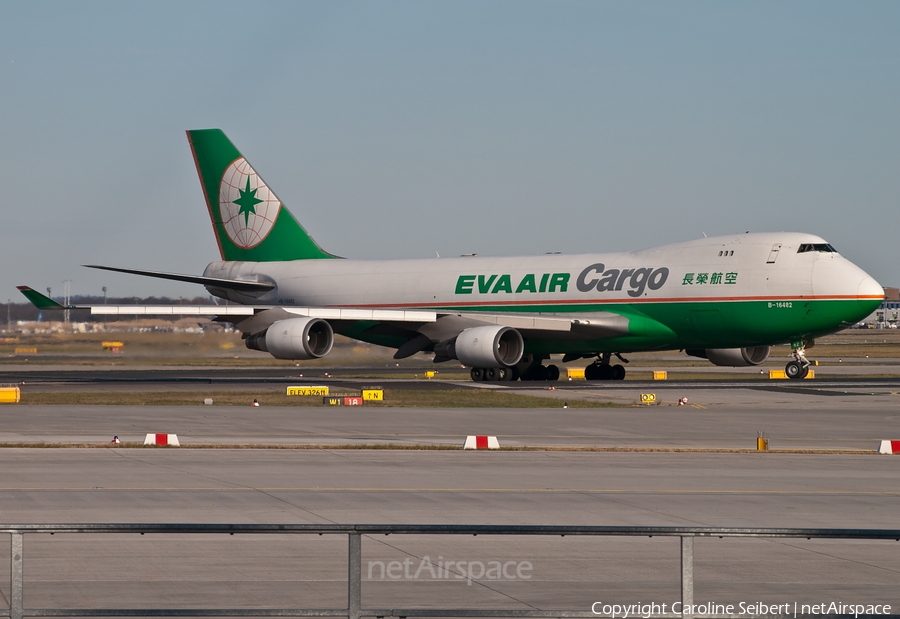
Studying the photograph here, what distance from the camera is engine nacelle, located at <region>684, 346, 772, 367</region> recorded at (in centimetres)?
4938

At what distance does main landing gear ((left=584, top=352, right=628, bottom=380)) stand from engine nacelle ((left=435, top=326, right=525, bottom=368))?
17.0ft

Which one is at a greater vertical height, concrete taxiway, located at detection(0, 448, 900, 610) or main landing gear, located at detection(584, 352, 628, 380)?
main landing gear, located at detection(584, 352, 628, 380)

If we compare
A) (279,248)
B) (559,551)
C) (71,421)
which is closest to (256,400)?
(71,421)

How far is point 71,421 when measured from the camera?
27.8 m

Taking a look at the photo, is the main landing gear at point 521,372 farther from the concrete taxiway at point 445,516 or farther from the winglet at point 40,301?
the concrete taxiway at point 445,516

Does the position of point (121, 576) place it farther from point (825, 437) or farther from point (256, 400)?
point (256, 400)

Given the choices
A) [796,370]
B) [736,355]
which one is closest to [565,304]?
[736,355]

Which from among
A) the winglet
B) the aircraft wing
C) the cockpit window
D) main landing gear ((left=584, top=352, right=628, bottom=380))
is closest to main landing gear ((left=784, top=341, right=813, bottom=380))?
the cockpit window

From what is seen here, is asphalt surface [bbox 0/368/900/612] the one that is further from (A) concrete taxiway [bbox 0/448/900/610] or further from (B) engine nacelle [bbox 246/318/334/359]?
(B) engine nacelle [bbox 246/318/334/359]

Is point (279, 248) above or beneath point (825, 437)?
above

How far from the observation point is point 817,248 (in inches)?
1708

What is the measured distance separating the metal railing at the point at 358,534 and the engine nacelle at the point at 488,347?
120ft

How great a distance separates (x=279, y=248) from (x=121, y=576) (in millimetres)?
48718

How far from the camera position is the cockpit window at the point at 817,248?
43.3 m
